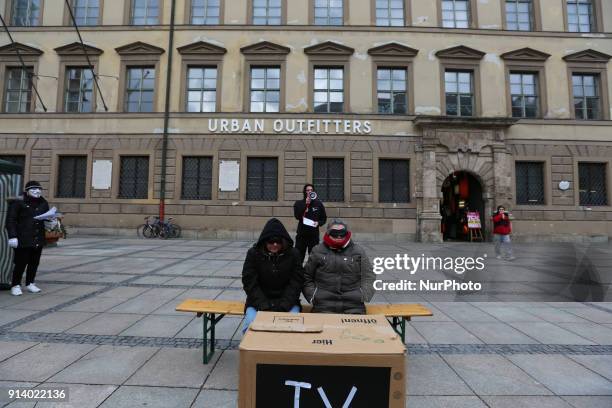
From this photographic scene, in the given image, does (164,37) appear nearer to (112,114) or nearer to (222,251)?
(112,114)

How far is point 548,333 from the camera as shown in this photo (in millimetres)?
4539

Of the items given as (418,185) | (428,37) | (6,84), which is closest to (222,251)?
(418,185)

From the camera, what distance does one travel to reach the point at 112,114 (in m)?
17.4

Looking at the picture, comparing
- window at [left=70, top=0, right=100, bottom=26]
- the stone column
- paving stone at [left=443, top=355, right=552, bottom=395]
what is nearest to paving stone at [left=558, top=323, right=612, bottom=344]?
paving stone at [left=443, top=355, right=552, bottom=395]

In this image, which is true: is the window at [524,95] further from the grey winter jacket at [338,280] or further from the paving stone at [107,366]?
the paving stone at [107,366]

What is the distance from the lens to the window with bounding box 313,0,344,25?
59.0 feet

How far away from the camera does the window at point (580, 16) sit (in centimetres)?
1817

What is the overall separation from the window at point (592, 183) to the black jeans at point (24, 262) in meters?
21.1

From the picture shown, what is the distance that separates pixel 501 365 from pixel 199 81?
17780 mm

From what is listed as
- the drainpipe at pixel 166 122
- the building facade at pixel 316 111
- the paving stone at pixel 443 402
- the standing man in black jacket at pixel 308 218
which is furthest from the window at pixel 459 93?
the paving stone at pixel 443 402

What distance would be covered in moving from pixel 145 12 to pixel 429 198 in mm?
16868

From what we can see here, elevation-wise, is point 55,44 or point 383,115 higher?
point 55,44

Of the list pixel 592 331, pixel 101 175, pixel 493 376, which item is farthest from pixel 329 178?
pixel 493 376

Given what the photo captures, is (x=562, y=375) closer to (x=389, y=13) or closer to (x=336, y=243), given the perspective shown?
(x=336, y=243)
